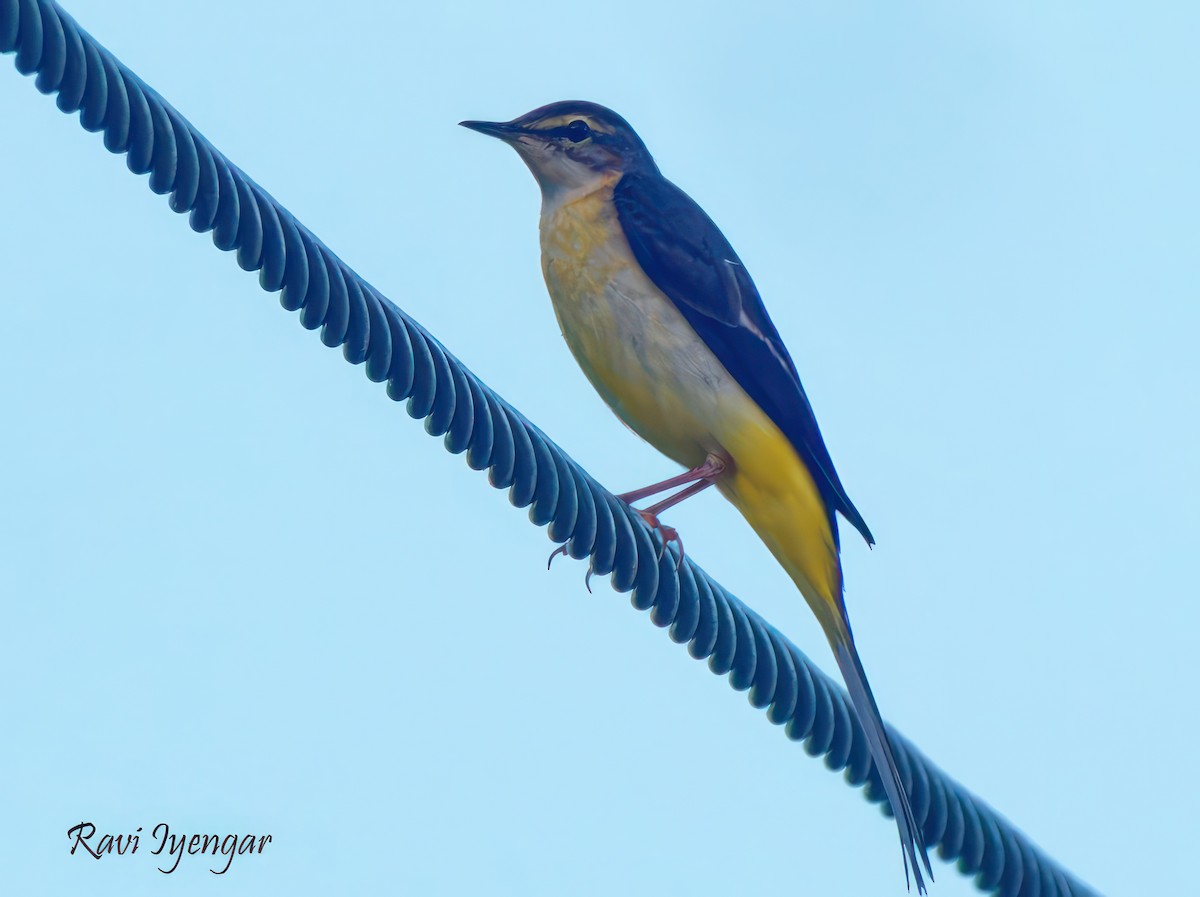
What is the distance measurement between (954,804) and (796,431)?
157 cm

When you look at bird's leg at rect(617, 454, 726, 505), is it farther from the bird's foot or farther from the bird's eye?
the bird's eye

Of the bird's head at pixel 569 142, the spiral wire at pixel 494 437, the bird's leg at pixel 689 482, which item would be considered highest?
the bird's head at pixel 569 142

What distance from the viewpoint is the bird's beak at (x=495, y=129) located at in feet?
20.8

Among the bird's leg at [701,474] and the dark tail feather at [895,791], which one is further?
the bird's leg at [701,474]

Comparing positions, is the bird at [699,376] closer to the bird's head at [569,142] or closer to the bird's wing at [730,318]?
the bird's wing at [730,318]

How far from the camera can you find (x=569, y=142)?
21.2 ft

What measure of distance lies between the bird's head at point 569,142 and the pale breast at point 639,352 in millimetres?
555

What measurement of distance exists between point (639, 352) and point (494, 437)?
6.18 ft

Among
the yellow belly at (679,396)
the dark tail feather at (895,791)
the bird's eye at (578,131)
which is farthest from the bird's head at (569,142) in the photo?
the dark tail feather at (895,791)

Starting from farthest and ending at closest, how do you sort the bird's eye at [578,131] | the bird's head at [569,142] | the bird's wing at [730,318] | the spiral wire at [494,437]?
the bird's eye at [578,131], the bird's head at [569,142], the bird's wing at [730,318], the spiral wire at [494,437]

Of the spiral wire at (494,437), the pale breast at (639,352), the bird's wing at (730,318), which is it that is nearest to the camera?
the spiral wire at (494,437)

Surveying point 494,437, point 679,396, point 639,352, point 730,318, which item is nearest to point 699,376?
point 679,396

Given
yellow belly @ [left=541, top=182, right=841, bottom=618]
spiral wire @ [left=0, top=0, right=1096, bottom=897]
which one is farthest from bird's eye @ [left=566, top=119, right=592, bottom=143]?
spiral wire @ [left=0, top=0, right=1096, bottom=897]

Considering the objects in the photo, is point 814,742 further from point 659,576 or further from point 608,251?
point 608,251
